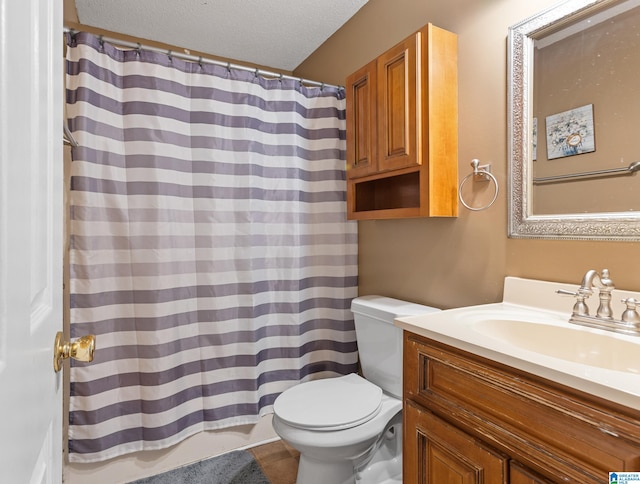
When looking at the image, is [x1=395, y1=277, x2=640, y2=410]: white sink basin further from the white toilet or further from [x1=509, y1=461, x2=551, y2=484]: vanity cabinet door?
the white toilet

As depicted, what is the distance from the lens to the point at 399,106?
60.1 inches

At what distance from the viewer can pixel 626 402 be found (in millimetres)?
609

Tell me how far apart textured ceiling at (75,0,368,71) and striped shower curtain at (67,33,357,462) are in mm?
428

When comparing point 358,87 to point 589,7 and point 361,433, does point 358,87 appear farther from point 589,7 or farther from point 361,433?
point 361,433

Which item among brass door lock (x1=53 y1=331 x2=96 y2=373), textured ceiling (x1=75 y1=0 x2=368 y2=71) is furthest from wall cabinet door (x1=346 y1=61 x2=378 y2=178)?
brass door lock (x1=53 y1=331 x2=96 y2=373)

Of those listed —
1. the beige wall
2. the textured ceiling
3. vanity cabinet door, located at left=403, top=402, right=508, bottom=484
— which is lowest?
vanity cabinet door, located at left=403, top=402, right=508, bottom=484

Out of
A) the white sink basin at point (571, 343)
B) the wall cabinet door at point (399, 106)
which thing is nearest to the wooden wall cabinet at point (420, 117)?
the wall cabinet door at point (399, 106)

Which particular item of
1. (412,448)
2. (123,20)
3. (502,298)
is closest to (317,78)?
(123,20)

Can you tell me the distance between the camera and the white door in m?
0.39

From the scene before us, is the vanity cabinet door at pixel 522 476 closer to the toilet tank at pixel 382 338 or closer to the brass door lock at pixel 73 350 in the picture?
the toilet tank at pixel 382 338

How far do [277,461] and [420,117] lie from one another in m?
1.78

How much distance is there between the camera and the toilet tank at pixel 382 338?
1.56 metres

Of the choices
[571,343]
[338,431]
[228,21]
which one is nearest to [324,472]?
[338,431]

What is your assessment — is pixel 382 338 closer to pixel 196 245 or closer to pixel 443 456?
pixel 443 456
